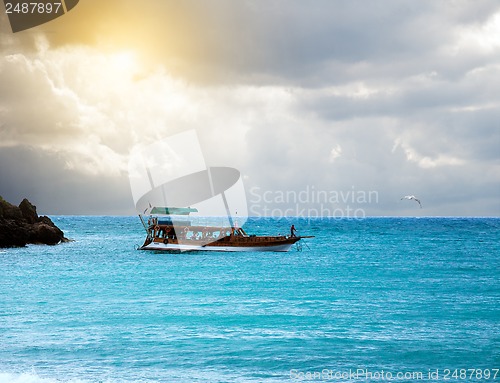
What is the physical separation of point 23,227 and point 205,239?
2962cm

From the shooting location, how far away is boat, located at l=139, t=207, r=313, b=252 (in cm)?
7119

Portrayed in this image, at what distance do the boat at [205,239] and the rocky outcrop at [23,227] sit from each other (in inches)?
767

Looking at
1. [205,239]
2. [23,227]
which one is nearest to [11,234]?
[23,227]

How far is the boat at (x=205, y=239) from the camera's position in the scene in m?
71.2

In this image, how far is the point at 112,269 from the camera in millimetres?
53656

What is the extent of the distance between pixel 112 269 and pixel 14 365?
113ft

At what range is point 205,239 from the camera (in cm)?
7250

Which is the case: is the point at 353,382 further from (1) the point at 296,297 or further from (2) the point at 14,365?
(1) the point at 296,297

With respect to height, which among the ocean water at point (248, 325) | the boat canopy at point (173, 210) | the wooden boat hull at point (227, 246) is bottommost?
the ocean water at point (248, 325)

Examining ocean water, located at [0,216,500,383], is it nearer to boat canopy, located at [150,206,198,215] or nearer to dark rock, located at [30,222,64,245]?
boat canopy, located at [150,206,198,215]

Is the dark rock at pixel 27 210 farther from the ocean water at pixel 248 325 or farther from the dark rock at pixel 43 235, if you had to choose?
the ocean water at pixel 248 325

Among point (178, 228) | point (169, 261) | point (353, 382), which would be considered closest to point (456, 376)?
point (353, 382)

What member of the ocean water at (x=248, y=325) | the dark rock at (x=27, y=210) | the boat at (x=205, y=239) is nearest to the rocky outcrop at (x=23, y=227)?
the dark rock at (x=27, y=210)

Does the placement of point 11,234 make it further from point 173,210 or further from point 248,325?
point 248,325
